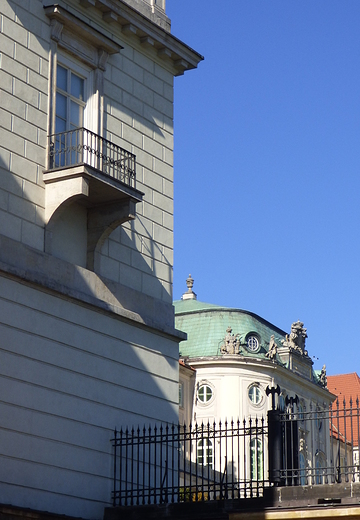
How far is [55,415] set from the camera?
17344mm

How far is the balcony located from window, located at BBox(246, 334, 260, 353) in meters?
55.8

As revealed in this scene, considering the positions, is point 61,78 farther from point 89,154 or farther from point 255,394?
point 255,394

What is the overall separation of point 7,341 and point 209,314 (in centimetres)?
6079

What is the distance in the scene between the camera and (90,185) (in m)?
18.5

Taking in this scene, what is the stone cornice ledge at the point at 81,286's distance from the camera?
17156 mm

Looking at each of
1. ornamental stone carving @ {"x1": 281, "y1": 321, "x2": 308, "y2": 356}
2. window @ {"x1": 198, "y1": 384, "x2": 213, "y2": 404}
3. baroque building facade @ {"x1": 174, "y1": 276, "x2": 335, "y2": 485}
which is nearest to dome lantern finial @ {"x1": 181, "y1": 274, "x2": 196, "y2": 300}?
baroque building facade @ {"x1": 174, "y1": 276, "x2": 335, "y2": 485}

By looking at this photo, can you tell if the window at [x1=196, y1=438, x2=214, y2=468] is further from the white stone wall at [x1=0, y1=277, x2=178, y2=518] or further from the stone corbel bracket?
the stone corbel bracket

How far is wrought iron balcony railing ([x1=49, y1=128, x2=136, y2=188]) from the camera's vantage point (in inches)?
739

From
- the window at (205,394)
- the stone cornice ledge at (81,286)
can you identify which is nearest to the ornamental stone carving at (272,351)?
the window at (205,394)

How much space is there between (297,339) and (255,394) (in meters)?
10.6

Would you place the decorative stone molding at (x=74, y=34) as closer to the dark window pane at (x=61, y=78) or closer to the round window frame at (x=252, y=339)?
the dark window pane at (x=61, y=78)

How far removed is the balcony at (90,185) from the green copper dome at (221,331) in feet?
176

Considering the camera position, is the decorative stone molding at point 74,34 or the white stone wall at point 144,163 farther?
the white stone wall at point 144,163

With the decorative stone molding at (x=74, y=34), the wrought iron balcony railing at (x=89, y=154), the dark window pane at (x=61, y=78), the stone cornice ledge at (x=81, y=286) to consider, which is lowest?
the stone cornice ledge at (x=81, y=286)
